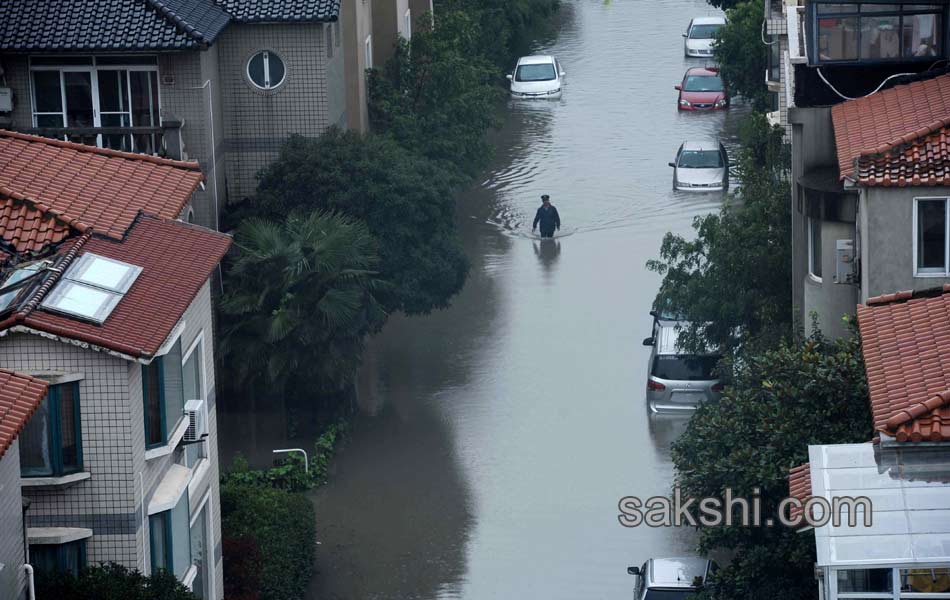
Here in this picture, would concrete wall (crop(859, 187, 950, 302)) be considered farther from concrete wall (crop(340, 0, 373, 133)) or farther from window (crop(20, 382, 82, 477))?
concrete wall (crop(340, 0, 373, 133))

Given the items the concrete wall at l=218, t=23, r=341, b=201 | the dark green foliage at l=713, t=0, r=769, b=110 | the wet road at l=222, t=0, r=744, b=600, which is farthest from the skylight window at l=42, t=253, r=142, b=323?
the dark green foliage at l=713, t=0, r=769, b=110

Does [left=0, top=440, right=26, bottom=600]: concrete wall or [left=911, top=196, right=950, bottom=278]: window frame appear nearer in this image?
[left=0, top=440, right=26, bottom=600]: concrete wall

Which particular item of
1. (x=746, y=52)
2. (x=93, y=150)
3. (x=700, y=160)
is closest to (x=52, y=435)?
(x=93, y=150)

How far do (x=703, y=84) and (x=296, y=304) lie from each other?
35733 millimetres

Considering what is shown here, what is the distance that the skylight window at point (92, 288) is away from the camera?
80.9 ft

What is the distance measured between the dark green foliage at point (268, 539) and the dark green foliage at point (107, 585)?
5.38m

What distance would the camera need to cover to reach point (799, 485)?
2389cm

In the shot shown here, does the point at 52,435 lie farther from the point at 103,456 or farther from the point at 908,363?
the point at 908,363

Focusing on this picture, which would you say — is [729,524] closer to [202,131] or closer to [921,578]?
[921,578]

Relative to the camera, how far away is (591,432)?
1630 inches

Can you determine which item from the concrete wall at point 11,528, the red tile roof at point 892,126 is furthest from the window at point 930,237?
the concrete wall at point 11,528

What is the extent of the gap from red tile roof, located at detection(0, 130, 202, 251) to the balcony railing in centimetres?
1134

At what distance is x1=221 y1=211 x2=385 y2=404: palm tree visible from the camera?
1551 inches

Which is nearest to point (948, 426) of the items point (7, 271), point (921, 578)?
point (921, 578)
